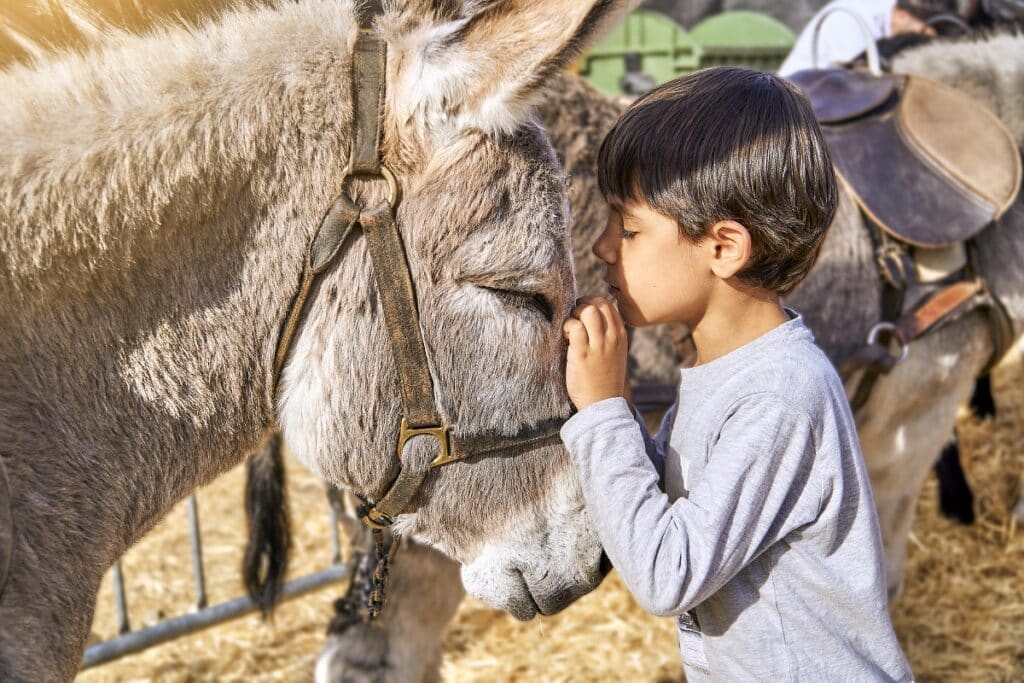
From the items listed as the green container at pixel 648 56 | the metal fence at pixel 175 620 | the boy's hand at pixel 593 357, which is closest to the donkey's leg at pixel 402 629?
the metal fence at pixel 175 620

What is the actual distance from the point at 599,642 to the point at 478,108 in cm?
271

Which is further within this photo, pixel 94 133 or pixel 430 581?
pixel 430 581

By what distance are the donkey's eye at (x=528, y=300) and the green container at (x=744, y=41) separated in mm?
5276

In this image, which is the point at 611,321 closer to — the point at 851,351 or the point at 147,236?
the point at 147,236

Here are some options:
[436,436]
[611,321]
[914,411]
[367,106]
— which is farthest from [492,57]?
[914,411]

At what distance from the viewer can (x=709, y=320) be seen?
143 centimetres

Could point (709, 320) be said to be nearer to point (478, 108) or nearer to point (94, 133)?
point (478, 108)

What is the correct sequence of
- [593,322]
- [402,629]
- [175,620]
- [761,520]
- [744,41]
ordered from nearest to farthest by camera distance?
[761,520], [593,322], [402,629], [175,620], [744,41]

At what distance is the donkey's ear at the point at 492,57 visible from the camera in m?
1.17

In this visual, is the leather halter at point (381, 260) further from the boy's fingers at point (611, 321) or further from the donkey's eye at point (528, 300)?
the boy's fingers at point (611, 321)

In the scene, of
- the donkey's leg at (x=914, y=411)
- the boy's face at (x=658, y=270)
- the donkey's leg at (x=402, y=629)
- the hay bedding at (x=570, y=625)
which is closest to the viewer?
the boy's face at (x=658, y=270)

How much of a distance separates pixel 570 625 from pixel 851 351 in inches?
65.3

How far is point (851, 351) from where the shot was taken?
8.62 feet

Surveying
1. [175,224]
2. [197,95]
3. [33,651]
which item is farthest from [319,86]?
[33,651]
